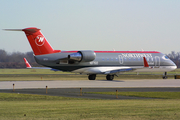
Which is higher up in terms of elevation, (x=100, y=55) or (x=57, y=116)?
(x=100, y=55)

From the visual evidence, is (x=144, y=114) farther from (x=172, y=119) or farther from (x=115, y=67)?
(x=115, y=67)

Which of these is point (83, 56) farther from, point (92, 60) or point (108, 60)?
point (108, 60)

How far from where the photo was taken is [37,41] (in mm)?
42906

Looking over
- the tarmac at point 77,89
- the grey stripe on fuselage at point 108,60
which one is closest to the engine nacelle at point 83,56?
the grey stripe on fuselage at point 108,60

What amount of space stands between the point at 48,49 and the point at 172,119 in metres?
32.9

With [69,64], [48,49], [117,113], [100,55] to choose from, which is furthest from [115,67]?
[117,113]

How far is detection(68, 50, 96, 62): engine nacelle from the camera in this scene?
45.0 m

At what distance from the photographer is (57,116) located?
13.5 meters

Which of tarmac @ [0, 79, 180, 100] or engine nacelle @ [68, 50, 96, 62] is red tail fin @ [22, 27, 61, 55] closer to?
engine nacelle @ [68, 50, 96, 62]

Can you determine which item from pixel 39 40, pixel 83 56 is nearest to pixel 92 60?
pixel 83 56

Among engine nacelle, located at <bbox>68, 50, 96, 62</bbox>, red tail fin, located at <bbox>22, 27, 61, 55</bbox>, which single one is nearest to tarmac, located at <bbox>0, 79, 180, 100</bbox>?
red tail fin, located at <bbox>22, 27, 61, 55</bbox>

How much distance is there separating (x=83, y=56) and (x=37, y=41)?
285 inches

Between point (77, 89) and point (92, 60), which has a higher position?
point (92, 60)

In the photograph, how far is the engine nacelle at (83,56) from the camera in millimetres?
45050
